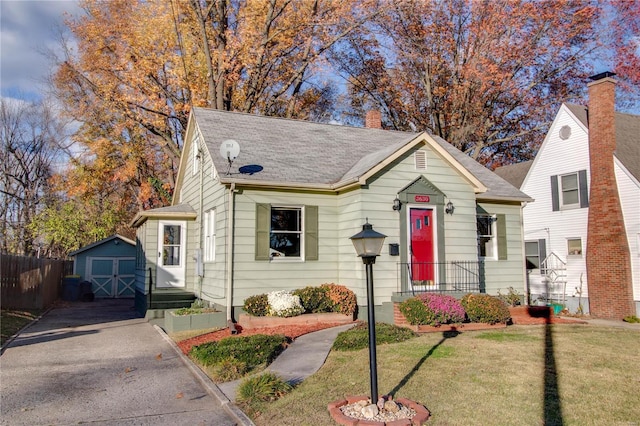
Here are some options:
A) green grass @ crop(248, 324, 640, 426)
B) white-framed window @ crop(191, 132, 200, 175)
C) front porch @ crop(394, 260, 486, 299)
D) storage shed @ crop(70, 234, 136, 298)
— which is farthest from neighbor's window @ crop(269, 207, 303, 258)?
storage shed @ crop(70, 234, 136, 298)

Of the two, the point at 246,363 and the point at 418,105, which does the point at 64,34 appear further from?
the point at 246,363

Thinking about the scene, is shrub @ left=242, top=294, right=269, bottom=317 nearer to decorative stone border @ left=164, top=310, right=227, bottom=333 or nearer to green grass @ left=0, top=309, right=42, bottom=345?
decorative stone border @ left=164, top=310, right=227, bottom=333

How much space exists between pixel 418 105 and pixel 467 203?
1551 cm

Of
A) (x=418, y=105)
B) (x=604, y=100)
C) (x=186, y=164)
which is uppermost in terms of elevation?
(x=418, y=105)

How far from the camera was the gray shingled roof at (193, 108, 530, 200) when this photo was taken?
42.9 feet

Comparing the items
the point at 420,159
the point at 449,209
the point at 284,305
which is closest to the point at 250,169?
the point at 284,305

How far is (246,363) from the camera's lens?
25.9 ft

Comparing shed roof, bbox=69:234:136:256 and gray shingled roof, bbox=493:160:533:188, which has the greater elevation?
gray shingled roof, bbox=493:160:533:188

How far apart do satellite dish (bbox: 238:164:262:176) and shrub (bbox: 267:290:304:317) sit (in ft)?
10.5

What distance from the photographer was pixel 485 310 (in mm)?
11703

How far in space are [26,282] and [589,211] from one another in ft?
65.0

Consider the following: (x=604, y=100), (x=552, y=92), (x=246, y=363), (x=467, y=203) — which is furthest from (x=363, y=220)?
(x=552, y=92)

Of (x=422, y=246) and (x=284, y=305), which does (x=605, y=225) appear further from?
(x=284, y=305)

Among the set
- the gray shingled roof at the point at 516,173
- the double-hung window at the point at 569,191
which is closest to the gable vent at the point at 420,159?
the double-hung window at the point at 569,191
